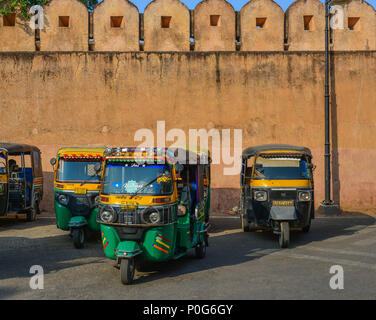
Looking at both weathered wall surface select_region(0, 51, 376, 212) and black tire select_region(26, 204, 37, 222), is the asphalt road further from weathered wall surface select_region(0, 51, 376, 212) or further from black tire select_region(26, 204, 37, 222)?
weathered wall surface select_region(0, 51, 376, 212)

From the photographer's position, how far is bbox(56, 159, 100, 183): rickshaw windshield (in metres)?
11.1

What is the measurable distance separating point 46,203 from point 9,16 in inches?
286

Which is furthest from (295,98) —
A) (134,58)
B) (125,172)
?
(125,172)

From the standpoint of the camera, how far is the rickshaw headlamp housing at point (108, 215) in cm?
734

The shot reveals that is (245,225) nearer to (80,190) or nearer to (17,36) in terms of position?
(80,190)

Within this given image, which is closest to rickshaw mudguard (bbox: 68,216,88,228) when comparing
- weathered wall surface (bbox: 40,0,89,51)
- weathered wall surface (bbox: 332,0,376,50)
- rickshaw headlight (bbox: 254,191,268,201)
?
rickshaw headlight (bbox: 254,191,268,201)

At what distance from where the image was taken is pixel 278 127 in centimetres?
1683

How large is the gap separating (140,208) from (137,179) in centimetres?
52

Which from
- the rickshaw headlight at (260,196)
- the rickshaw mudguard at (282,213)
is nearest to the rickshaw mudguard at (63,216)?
the rickshaw headlight at (260,196)

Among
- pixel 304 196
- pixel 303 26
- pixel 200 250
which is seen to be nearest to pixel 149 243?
pixel 200 250

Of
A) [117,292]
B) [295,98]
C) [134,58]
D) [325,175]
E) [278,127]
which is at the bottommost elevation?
[117,292]

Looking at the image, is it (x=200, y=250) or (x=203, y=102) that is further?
(x=203, y=102)

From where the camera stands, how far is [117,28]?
17000 millimetres

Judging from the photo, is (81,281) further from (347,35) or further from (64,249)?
(347,35)
